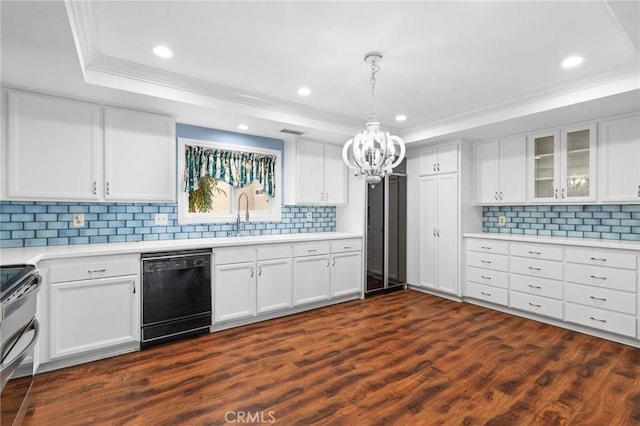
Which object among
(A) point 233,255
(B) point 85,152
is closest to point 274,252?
(A) point 233,255

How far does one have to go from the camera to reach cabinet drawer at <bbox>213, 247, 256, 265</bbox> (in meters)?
3.31

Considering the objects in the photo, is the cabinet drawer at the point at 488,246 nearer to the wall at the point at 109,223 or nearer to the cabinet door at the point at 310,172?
the cabinet door at the point at 310,172

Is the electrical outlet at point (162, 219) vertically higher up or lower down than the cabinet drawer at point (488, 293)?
higher up

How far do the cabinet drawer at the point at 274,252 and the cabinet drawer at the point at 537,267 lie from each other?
106 inches

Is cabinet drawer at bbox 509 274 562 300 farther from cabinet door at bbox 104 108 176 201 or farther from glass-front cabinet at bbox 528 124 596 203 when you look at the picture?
cabinet door at bbox 104 108 176 201

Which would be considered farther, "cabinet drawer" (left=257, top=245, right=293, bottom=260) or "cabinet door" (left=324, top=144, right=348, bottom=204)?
"cabinet door" (left=324, top=144, right=348, bottom=204)

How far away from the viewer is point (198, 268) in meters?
3.18

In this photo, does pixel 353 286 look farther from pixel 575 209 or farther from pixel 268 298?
pixel 575 209

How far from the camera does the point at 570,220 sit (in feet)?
13.0

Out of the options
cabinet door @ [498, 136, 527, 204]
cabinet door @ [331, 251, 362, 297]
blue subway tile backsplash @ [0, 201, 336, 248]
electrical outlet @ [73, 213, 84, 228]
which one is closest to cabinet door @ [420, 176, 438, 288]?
cabinet door @ [498, 136, 527, 204]

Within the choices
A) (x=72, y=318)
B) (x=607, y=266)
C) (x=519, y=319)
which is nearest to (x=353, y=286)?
(x=519, y=319)

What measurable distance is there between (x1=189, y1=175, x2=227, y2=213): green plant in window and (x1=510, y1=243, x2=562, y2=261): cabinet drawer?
11.9 feet

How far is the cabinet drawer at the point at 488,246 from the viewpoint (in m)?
4.04

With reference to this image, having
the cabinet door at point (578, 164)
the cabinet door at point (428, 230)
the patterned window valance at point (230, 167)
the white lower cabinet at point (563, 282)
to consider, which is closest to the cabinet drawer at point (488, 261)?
the white lower cabinet at point (563, 282)
